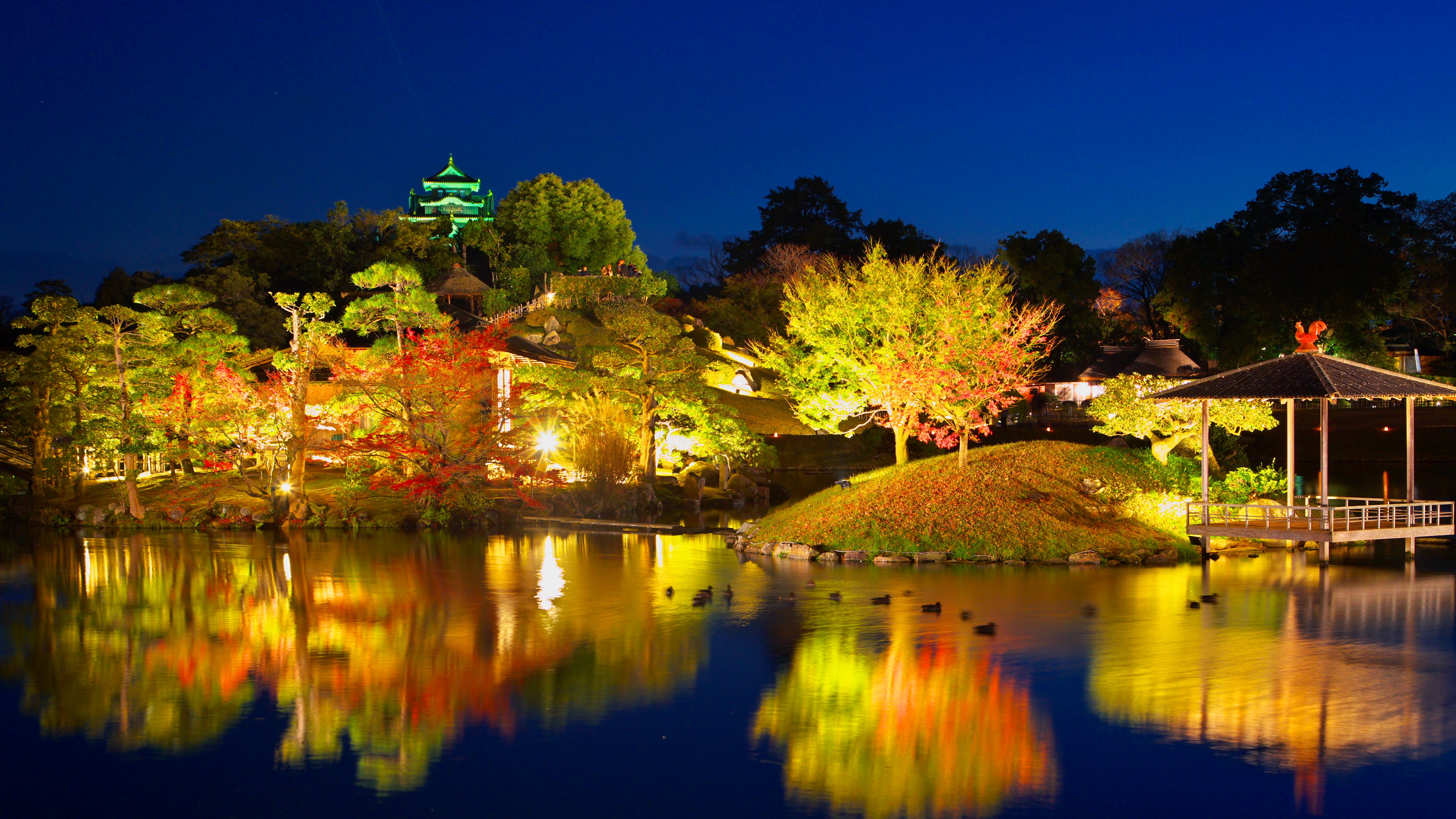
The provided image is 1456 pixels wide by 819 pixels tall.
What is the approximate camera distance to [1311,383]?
1844 centimetres

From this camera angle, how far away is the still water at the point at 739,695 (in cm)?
847

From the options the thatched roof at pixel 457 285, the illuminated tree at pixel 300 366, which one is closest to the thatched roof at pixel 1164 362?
the thatched roof at pixel 457 285

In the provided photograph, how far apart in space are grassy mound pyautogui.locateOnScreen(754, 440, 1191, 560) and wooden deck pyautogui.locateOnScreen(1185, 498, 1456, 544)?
0.73 m

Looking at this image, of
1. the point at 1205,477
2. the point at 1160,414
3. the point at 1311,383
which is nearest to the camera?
the point at 1311,383

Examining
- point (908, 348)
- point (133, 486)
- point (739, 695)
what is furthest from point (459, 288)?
point (739, 695)

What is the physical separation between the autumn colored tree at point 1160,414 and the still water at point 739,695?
15.7 ft

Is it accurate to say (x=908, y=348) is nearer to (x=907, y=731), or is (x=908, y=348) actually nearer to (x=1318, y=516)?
(x=1318, y=516)

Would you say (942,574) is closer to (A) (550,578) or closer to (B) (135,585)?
(A) (550,578)

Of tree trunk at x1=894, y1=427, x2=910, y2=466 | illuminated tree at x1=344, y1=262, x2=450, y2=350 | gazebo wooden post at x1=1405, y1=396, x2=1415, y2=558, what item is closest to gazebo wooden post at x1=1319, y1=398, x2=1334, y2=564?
gazebo wooden post at x1=1405, y1=396, x2=1415, y2=558

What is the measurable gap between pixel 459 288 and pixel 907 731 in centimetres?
4849

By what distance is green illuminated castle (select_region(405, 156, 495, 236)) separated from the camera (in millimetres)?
96438

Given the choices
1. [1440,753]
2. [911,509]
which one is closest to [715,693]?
[1440,753]

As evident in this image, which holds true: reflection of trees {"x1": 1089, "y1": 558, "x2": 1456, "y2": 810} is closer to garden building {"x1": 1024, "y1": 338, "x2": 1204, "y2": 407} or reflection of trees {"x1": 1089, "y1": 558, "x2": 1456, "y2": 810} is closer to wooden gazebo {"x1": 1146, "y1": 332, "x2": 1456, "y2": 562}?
wooden gazebo {"x1": 1146, "y1": 332, "x2": 1456, "y2": 562}

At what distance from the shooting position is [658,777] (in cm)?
882
